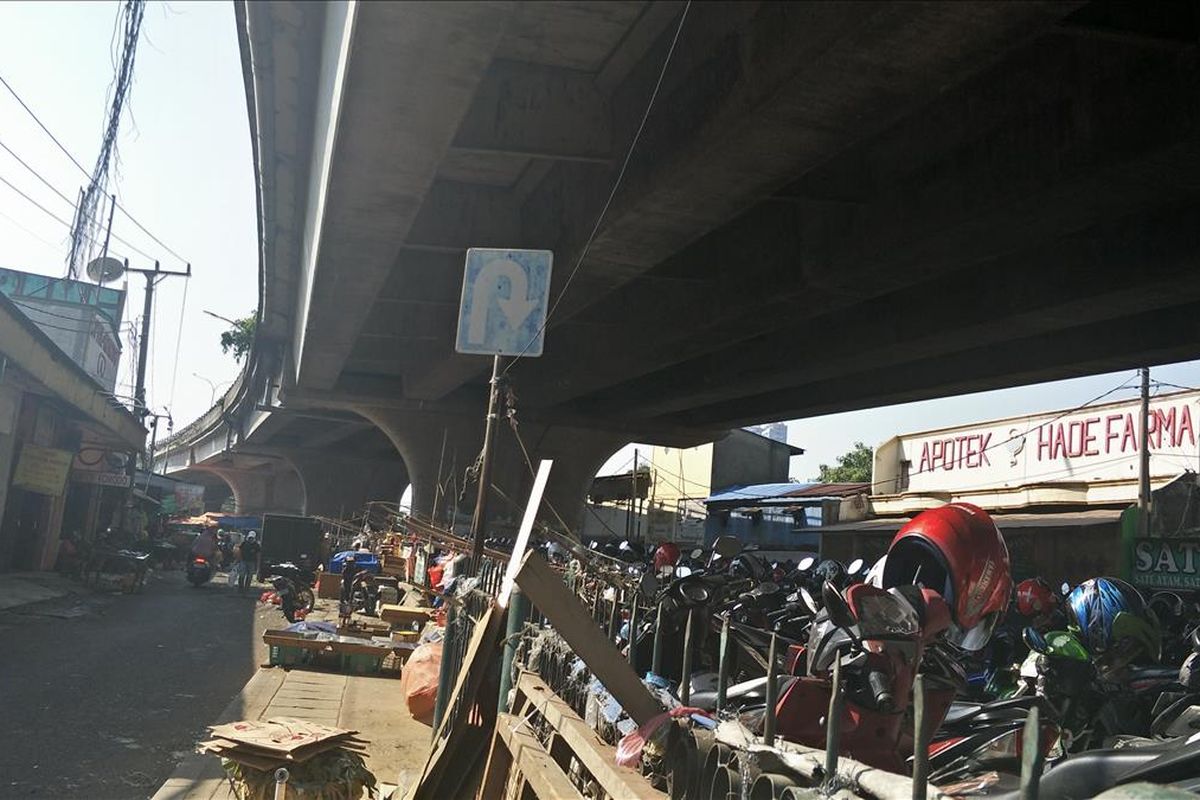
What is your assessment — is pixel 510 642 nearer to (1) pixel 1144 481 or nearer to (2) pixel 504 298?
(2) pixel 504 298

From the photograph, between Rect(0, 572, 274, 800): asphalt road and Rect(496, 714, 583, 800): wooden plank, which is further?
Rect(0, 572, 274, 800): asphalt road

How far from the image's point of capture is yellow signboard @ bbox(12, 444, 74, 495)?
75.8 feet

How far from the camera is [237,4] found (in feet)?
24.2

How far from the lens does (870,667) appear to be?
404 centimetres

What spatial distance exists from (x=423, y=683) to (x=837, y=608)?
6.50 m

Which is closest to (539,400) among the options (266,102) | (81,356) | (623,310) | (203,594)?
(623,310)

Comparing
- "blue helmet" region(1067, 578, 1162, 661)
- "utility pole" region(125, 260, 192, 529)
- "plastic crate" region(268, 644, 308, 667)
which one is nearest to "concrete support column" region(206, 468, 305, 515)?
"utility pole" region(125, 260, 192, 529)

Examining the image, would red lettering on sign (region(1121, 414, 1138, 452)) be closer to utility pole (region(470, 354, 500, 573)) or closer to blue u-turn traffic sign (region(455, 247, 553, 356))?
utility pole (region(470, 354, 500, 573))

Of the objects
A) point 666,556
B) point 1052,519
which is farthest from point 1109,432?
point 666,556

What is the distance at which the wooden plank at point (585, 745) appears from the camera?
347 cm

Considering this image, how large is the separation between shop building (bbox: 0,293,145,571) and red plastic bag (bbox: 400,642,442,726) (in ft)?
36.9

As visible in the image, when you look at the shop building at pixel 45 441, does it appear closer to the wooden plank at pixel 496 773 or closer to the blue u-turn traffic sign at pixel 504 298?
the blue u-turn traffic sign at pixel 504 298

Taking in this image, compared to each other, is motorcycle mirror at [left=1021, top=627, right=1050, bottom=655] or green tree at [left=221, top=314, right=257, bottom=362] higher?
green tree at [left=221, top=314, right=257, bottom=362]

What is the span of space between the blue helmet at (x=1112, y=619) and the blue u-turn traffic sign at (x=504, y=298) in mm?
4435
